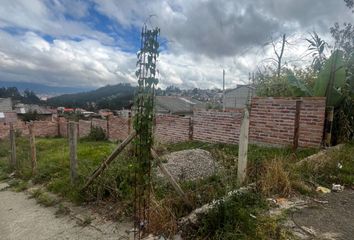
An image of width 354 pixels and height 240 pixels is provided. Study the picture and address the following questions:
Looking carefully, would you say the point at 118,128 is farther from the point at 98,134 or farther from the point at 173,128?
the point at 173,128

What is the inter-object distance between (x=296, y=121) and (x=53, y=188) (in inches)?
235

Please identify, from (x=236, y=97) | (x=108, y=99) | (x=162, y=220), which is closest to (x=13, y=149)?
(x=162, y=220)

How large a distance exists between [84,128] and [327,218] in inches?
631

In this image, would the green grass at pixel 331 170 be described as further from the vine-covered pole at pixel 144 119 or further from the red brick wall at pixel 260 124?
the vine-covered pole at pixel 144 119

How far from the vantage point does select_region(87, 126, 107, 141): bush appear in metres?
A: 15.3

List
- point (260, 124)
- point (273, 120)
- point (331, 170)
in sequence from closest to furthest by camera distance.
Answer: point (331, 170), point (273, 120), point (260, 124)

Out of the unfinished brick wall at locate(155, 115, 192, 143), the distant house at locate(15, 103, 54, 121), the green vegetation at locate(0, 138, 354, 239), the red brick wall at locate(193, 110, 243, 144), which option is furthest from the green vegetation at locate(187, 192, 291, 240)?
the distant house at locate(15, 103, 54, 121)

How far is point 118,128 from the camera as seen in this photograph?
46.2 ft

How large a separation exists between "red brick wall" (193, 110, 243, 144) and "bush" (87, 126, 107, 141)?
7.44 m

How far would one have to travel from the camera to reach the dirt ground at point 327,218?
2904 mm

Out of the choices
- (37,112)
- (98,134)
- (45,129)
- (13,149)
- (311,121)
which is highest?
(311,121)

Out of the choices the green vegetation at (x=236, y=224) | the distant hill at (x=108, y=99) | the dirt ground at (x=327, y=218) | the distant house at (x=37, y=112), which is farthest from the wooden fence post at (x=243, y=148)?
the distant house at (x=37, y=112)

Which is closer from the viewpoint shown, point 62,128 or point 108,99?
point 62,128

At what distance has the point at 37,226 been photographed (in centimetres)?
417
